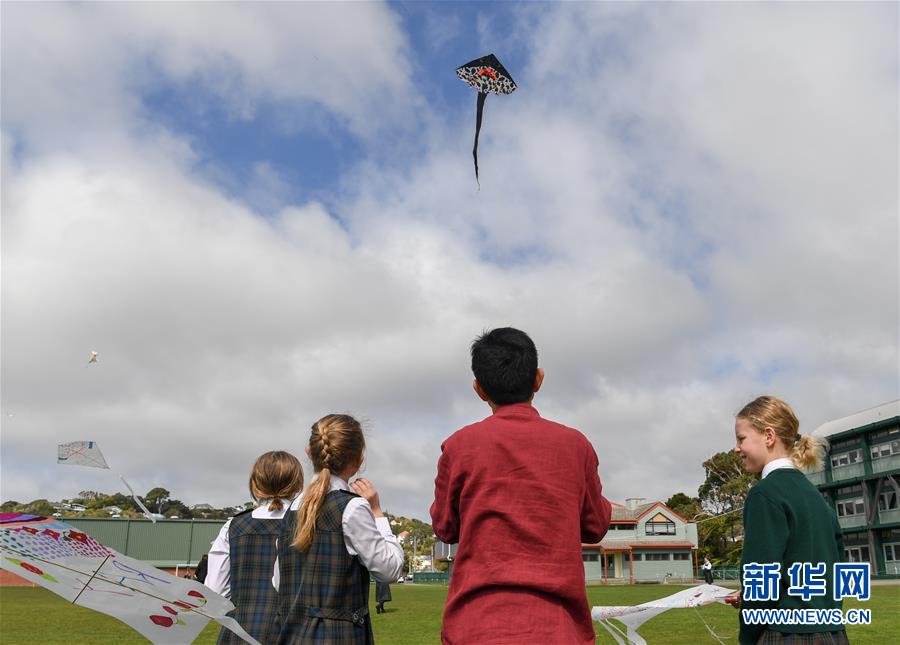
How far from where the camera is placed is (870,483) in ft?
150

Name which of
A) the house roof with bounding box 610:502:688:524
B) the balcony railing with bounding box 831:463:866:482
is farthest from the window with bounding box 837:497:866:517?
the house roof with bounding box 610:502:688:524

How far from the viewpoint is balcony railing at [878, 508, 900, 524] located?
4294 cm

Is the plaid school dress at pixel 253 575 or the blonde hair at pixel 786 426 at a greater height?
the blonde hair at pixel 786 426

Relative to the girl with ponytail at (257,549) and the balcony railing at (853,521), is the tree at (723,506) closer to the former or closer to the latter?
the balcony railing at (853,521)

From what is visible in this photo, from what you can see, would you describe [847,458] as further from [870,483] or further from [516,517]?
[516,517]

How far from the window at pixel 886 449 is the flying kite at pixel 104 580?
50.1 meters

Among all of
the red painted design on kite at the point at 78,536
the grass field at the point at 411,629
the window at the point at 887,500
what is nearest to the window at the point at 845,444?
the window at the point at 887,500

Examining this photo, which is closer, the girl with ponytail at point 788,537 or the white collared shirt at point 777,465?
the girl with ponytail at point 788,537

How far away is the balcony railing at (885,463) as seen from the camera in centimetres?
4363

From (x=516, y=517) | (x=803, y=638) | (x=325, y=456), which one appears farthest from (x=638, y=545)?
(x=516, y=517)

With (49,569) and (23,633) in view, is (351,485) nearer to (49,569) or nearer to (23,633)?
(49,569)

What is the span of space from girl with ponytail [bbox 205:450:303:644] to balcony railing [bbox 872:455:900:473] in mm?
48139

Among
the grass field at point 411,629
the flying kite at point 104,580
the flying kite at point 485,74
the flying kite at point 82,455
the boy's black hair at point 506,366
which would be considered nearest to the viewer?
the flying kite at point 104,580

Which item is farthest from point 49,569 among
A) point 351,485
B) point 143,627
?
point 351,485
